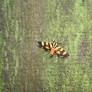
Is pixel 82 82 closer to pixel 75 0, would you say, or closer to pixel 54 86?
pixel 54 86

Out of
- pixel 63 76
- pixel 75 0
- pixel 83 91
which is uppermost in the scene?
pixel 75 0

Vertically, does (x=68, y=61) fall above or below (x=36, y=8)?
below

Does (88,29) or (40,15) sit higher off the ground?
(40,15)

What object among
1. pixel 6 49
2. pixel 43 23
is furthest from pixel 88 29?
pixel 6 49

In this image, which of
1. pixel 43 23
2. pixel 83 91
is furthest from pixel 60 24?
pixel 83 91

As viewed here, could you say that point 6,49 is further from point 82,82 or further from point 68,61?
point 82,82

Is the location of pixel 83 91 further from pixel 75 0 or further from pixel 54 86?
pixel 75 0

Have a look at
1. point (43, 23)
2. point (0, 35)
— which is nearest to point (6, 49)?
point (0, 35)

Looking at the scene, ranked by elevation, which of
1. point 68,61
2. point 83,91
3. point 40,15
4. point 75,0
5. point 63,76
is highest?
point 75,0
